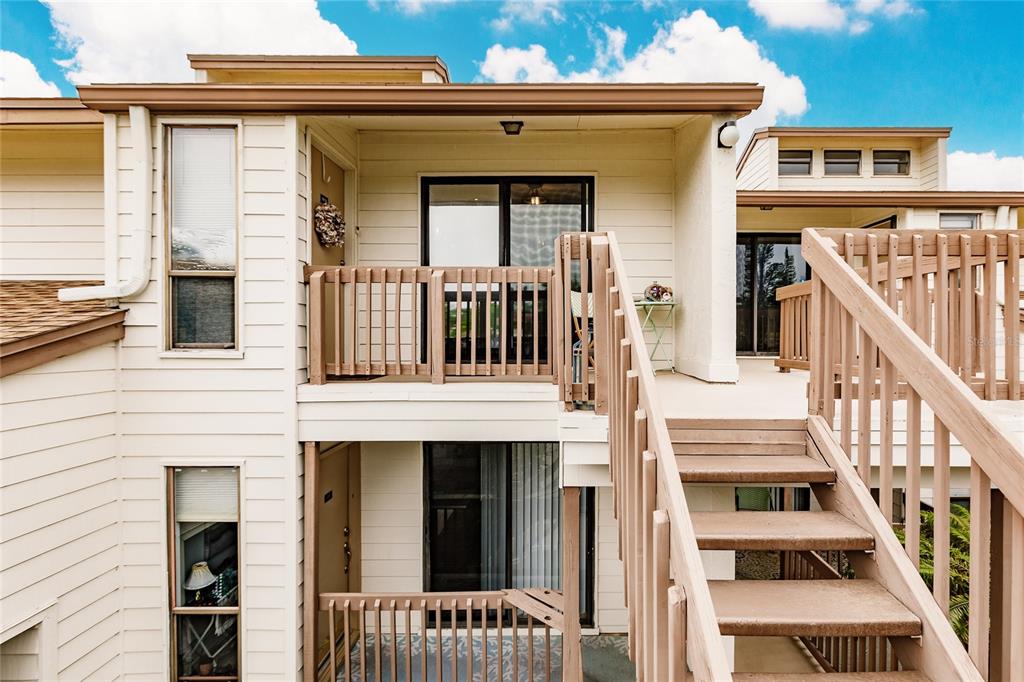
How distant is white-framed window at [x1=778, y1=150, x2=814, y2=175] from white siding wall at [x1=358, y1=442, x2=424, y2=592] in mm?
10937

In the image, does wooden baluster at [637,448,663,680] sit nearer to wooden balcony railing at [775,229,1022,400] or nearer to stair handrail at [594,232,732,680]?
stair handrail at [594,232,732,680]

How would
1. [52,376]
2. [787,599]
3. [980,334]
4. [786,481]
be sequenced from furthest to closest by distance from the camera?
[52,376] → [980,334] → [786,481] → [787,599]

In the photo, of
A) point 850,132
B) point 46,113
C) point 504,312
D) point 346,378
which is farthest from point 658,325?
point 850,132

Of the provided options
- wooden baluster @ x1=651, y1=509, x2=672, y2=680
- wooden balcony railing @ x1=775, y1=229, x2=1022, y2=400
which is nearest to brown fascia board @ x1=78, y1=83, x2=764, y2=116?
wooden balcony railing @ x1=775, y1=229, x2=1022, y2=400

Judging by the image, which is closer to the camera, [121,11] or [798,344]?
[798,344]

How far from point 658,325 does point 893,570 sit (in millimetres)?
3505

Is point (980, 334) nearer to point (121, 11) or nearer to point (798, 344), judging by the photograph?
point (798, 344)

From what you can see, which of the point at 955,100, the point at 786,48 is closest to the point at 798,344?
the point at 786,48

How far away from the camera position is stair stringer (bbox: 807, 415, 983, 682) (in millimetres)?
1723

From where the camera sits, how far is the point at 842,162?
11.7 meters

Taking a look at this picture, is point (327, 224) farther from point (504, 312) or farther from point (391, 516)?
point (391, 516)

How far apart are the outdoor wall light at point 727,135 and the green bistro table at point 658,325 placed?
1.66 m

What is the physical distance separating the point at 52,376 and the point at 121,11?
1980cm

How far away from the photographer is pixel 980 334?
9.56 feet
